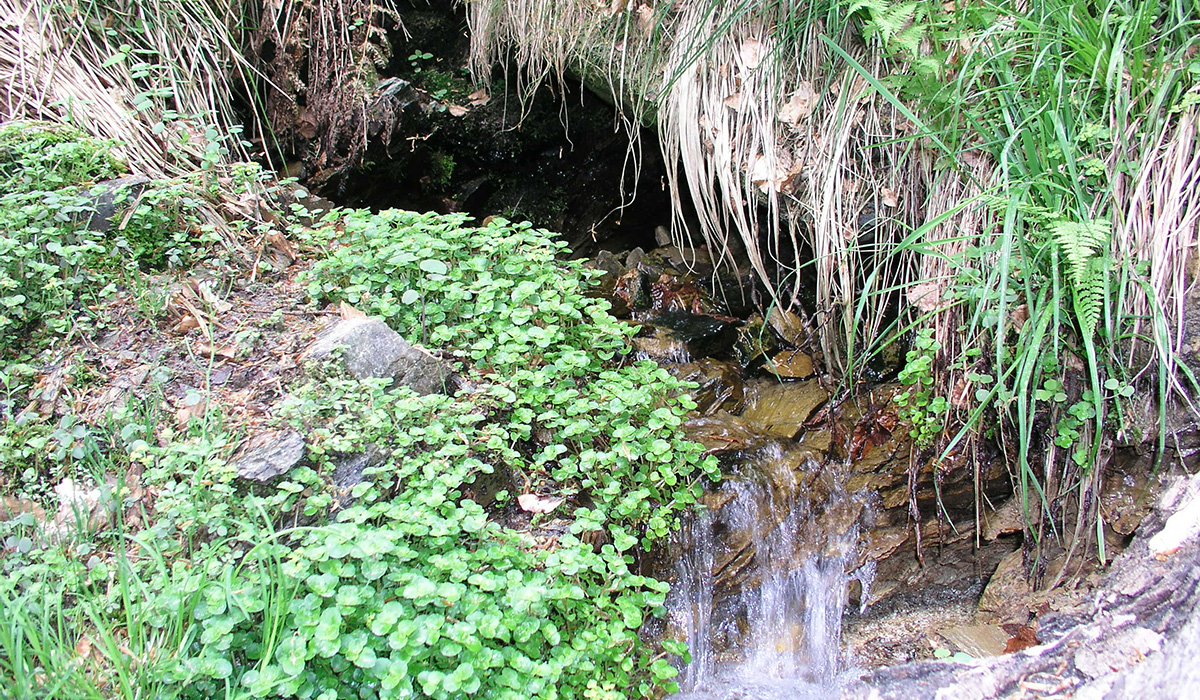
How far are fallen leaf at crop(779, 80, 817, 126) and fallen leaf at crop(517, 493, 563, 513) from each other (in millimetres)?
1856

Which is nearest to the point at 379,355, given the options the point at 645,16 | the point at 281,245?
the point at 281,245

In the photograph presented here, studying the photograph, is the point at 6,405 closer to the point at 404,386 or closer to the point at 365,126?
the point at 404,386

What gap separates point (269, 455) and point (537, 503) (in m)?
0.81

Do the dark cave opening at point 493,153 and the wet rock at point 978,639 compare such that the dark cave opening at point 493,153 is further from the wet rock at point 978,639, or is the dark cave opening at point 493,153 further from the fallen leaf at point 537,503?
the wet rock at point 978,639

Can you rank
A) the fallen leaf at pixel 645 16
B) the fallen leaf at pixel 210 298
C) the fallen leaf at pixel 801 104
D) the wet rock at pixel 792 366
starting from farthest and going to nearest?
1. the wet rock at pixel 792 366
2. the fallen leaf at pixel 645 16
3. the fallen leaf at pixel 801 104
4. the fallen leaf at pixel 210 298

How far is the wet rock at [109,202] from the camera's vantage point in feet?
9.27

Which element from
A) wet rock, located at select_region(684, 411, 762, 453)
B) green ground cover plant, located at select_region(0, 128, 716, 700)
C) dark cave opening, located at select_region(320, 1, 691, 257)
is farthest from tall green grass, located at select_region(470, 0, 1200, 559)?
dark cave opening, located at select_region(320, 1, 691, 257)

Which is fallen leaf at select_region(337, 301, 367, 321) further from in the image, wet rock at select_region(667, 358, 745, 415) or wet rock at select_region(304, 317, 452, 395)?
wet rock at select_region(667, 358, 745, 415)

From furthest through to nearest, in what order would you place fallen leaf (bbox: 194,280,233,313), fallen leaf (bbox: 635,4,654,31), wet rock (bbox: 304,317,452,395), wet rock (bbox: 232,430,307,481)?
fallen leaf (bbox: 635,4,654,31) → fallen leaf (bbox: 194,280,233,313) → wet rock (bbox: 304,317,452,395) → wet rock (bbox: 232,430,307,481)

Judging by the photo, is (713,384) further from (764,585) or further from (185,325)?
(185,325)

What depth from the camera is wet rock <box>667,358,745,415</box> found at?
3576 millimetres

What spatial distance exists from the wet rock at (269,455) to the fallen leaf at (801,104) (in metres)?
2.26

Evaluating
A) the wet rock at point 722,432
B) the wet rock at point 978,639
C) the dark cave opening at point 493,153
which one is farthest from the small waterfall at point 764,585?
the dark cave opening at point 493,153

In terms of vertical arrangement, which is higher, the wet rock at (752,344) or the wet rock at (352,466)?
the wet rock at (352,466)
